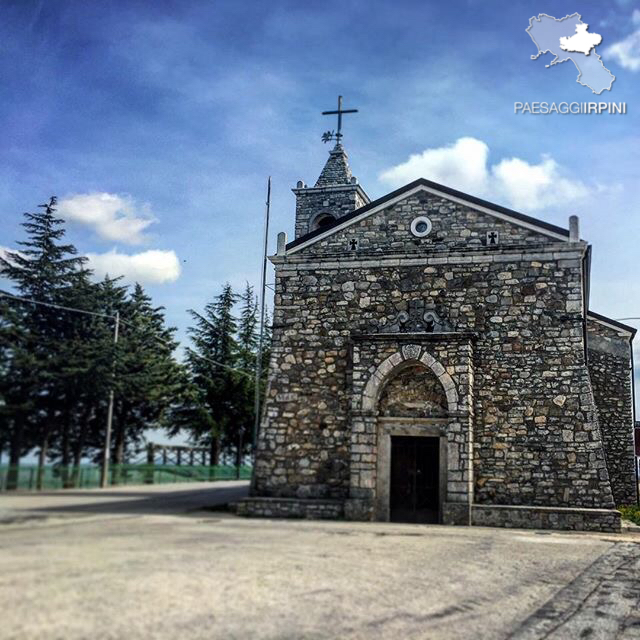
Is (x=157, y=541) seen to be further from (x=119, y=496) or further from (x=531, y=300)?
(x=531, y=300)

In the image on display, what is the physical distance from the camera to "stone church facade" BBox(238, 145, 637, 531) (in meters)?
17.2

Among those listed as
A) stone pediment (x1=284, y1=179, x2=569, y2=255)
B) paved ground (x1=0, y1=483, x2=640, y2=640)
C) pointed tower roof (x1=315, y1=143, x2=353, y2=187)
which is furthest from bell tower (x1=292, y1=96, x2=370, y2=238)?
paved ground (x1=0, y1=483, x2=640, y2=640)

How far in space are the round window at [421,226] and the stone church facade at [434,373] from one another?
33mm

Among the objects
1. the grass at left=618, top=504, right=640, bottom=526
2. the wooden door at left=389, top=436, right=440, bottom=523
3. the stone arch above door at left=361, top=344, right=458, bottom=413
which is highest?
the stone arch above door at left=361, top=344, right=458, bottom=413

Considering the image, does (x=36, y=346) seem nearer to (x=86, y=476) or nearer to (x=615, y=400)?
(x=86, y=476)

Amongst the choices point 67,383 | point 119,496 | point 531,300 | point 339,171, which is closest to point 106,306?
point 67,383

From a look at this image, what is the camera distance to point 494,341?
18406mm

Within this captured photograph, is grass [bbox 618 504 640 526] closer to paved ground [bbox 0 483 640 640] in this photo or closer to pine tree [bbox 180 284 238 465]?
paved ground [bbox 0 483 640 640]

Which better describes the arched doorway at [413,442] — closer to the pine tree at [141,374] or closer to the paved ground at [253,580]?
the paved ground at [253,580]

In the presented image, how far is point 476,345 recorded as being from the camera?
60.6ft

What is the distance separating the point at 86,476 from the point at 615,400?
27.6 m

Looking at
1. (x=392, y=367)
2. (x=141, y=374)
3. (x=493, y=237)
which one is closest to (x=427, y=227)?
(x=493, y=237)

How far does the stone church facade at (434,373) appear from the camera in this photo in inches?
677

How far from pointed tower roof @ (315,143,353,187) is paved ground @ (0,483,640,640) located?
21.5 metres
